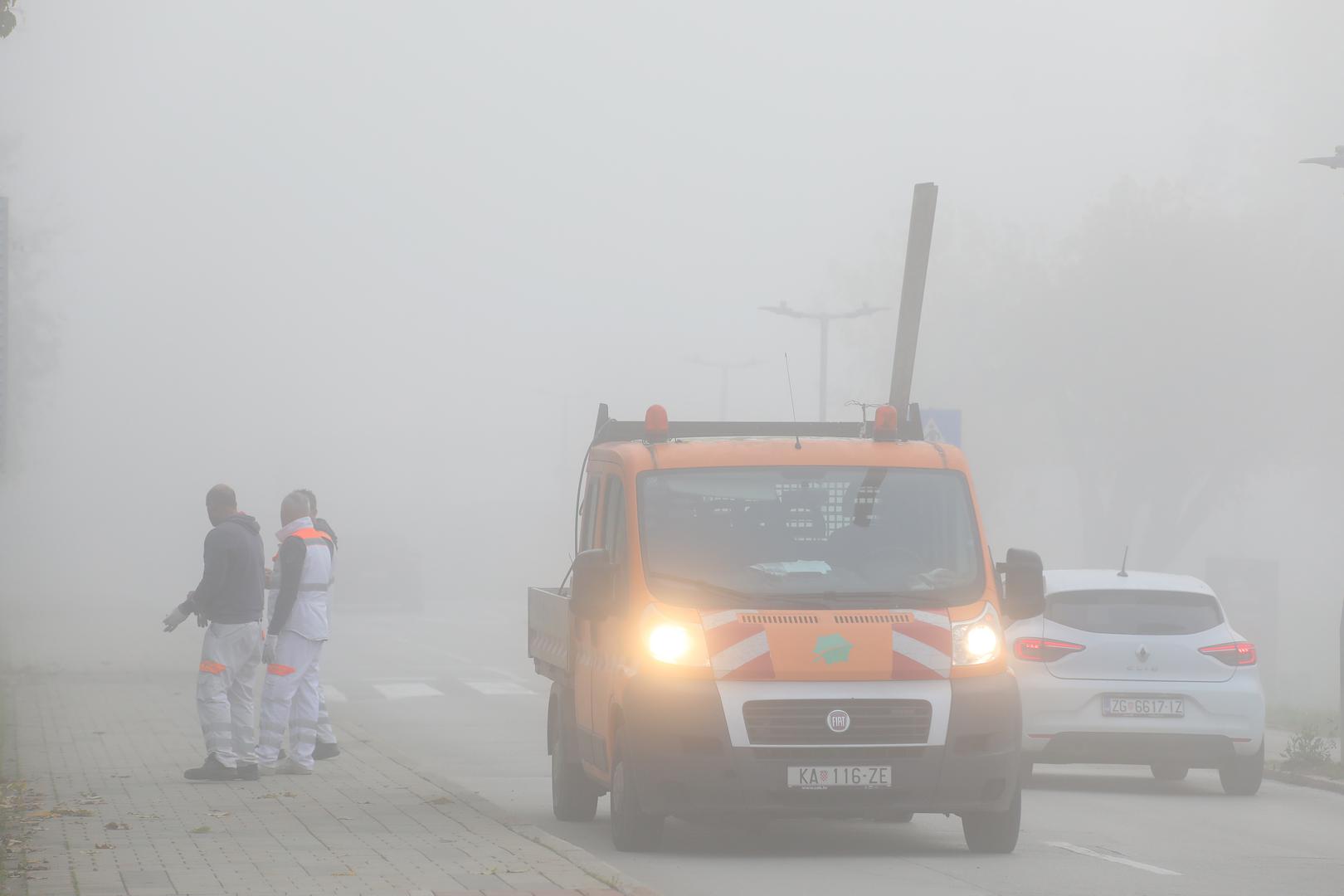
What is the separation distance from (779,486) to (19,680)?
60.3 feet

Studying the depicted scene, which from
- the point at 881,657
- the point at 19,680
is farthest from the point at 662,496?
the point at 19,680

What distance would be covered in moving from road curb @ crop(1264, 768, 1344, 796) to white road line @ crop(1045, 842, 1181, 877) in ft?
17.0

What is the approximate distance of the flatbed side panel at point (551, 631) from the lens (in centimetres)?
1219

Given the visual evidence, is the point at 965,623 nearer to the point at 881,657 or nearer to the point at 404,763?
the point at 881,657

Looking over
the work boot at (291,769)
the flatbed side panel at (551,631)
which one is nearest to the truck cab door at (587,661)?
the flatbed side panel at (551,631)

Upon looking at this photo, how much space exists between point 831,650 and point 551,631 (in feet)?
9.59

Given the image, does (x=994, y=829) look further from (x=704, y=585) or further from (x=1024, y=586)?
(x=704, y=585)

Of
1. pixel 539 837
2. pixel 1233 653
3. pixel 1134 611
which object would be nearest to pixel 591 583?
pixel 539 837

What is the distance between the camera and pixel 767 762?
10227 mm

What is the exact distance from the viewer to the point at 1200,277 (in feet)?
166

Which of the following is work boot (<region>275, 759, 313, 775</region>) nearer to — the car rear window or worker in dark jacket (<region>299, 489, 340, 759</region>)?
worker in dark jacket (<region>299, 489, 340, 759</region>)

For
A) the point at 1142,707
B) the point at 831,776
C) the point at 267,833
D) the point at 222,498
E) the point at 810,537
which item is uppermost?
the point at 222,498

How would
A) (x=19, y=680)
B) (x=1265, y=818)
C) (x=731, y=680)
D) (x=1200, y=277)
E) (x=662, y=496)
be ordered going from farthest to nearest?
(x=1200, y=277), (x=19, y=680), (x=1265, y=818), (x=662, y=496), (x=731, y=680)

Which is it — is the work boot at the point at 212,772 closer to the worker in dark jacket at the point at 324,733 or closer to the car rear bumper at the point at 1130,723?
the worker in dark jacket at the point at 324,733
